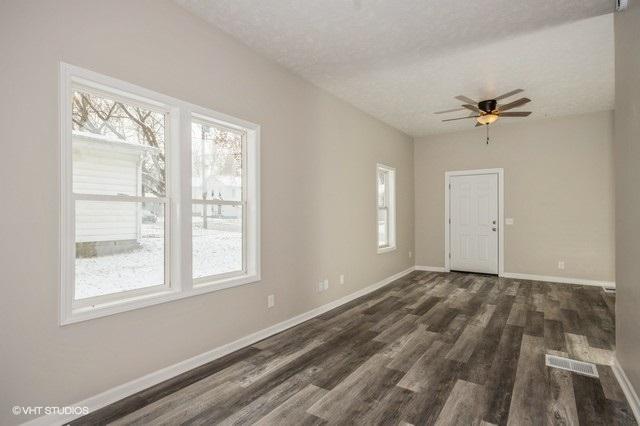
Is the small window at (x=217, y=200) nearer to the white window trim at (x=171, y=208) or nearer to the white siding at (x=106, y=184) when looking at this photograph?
the white window trim at (x=171, y=208)

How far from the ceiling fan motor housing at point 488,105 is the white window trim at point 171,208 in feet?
10.3

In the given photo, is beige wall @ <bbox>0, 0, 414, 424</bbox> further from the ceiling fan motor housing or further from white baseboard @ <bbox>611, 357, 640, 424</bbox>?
white baseboard @ <bbox>611, 357, 640, 424</bbox>

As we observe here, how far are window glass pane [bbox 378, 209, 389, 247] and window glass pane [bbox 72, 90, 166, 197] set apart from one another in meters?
4.20

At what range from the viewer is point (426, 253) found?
7.33 metres

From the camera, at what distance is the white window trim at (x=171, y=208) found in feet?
6.73

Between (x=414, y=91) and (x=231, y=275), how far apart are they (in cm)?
343

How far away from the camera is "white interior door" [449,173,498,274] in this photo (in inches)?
259

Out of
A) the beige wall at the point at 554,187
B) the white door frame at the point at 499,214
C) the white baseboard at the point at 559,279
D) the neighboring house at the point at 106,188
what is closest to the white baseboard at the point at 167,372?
the neighboring house at the point at 106,188

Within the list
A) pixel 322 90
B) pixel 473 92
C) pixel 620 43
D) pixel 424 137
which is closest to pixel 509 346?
pixel 620 43

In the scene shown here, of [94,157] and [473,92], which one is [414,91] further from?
[94,157]

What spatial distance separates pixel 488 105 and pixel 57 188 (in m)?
4.84

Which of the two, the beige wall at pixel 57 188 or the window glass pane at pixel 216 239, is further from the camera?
the window glass pane at pixel 216 239

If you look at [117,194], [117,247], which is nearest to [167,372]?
[117,247]

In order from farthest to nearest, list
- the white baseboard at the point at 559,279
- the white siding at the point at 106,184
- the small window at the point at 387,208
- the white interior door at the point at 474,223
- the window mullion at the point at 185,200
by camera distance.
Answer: the white interior door at the point at 474,223 → the small window at the point at 387,208 → the white baseboard at the point at 559,279 → the window mullion at the point at 185,200 → the white siding at the point at 106,184
